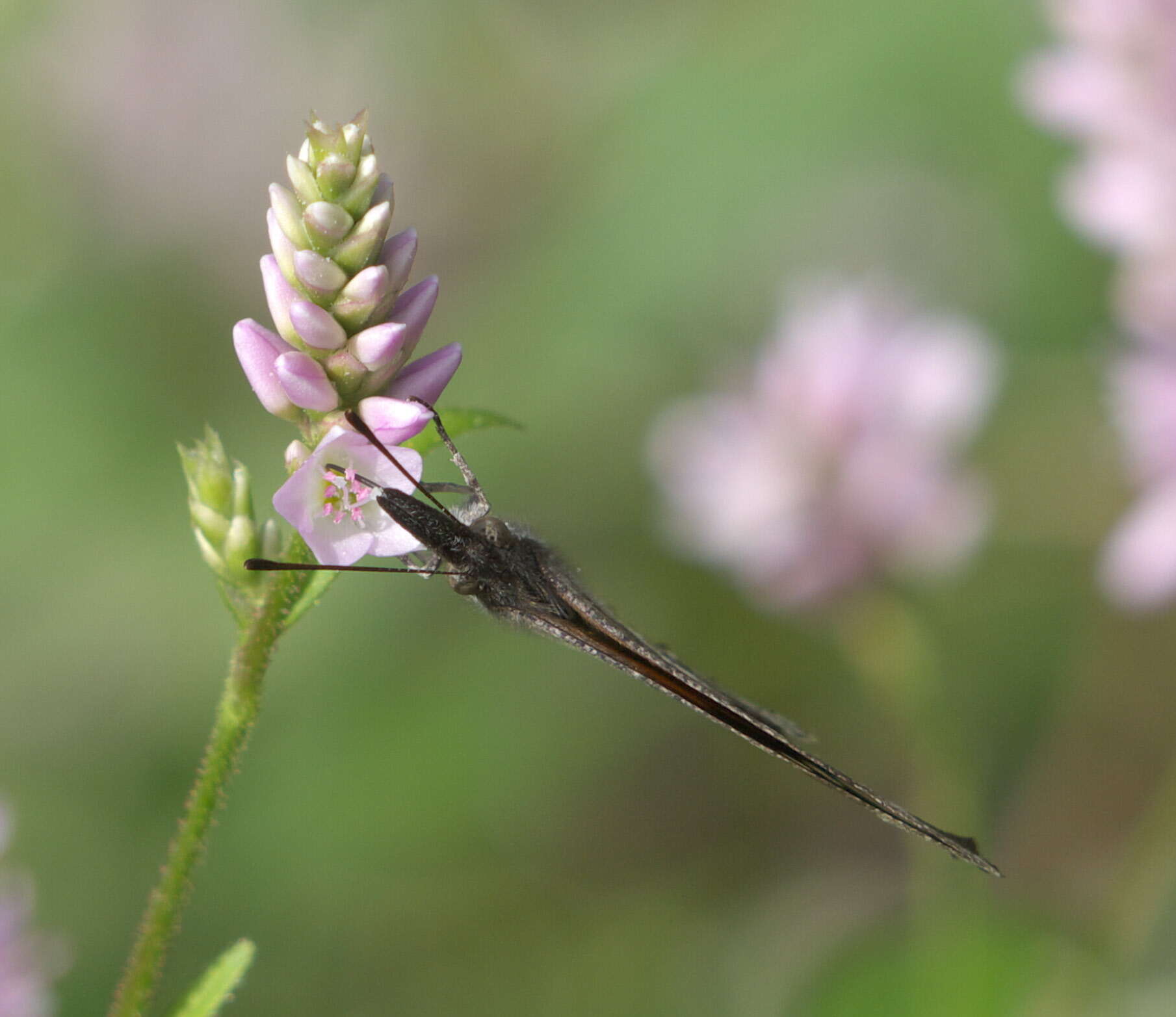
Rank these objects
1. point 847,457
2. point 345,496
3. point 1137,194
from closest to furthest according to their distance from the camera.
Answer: point 345,496
point 1137,194
point 847,457

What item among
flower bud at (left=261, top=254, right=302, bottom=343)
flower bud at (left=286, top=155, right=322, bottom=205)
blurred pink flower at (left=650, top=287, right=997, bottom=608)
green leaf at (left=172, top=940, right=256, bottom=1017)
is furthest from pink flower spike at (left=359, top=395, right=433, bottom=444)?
blurred pink flower at (left=650, top=287, right=997, bottom=608)

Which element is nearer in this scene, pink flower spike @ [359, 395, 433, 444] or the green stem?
the green stem

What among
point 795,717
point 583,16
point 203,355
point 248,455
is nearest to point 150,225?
point 203,355

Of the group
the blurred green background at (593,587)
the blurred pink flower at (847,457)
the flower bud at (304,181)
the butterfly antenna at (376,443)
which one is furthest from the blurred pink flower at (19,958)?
the blurred pink flower at (847,457)

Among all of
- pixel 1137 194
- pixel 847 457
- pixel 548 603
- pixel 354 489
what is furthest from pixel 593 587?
pixel 354 489

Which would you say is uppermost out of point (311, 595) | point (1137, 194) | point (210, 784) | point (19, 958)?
point (1137, 194)

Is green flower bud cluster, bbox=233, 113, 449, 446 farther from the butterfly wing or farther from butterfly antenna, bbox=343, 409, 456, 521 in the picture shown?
the butterfly wing

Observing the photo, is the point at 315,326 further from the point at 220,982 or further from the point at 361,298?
the point at 220,982
